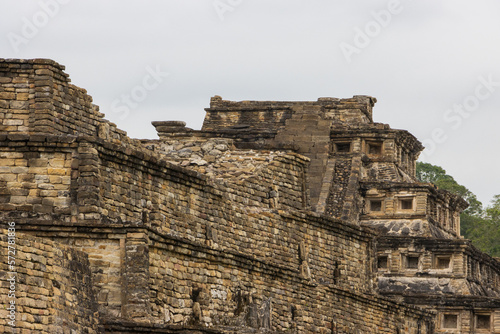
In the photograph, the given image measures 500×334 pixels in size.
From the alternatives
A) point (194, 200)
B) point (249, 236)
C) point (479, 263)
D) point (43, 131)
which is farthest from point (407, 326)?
point (479, 263)

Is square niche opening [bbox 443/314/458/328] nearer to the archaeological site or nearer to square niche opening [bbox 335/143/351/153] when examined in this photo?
square niche opening [bbox 335/143/351/153]

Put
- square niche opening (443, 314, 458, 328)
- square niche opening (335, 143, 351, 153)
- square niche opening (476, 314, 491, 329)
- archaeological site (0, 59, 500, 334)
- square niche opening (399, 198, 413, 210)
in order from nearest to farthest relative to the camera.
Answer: archaeological site (0, 59, 500, 334)
square niche opening (476, 314, 491, 329)
square niche opening (443, 314, 458, 328)
square niche opening (399, 198, 413, 210)
square niche opening (335, 143, 351, 153)

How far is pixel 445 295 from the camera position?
62.0 m

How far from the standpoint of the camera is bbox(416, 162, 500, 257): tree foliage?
98812mm

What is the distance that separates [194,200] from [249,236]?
2.78 meters

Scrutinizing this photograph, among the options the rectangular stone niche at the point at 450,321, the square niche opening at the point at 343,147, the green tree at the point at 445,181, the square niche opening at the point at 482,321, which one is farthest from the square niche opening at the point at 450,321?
the green tree at the point at 445,181

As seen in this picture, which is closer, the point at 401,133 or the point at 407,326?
the point at 407,326

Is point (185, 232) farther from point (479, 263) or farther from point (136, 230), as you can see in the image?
point (479, 263)

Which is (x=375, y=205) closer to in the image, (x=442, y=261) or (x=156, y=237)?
(x=442, y=261)

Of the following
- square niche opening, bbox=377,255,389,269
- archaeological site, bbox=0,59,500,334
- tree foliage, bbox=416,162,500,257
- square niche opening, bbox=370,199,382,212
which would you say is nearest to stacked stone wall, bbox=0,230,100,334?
archaeological site, bbox=0,59,500,334

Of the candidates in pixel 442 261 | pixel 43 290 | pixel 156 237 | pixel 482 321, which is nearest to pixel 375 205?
pixel 442 261

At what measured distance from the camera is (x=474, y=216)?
108 m

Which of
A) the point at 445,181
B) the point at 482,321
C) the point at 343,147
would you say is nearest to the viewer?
the point at 482,321

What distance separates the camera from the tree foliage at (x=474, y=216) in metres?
98.8
